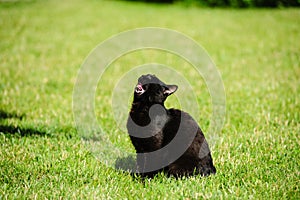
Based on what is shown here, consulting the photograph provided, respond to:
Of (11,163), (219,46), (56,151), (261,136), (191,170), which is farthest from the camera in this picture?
(219,46)

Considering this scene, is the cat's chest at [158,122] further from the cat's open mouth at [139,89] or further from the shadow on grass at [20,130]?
the shadow on grass at [20,130]

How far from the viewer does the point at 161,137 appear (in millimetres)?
3818

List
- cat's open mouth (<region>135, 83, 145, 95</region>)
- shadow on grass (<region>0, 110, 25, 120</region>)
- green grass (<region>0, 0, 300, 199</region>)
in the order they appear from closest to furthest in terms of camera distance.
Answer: green grass (<region>0, 0, 300, 199</region>) → cat's open mouth (<region>135, 83, 145, 95</region>) → shadow on grass (<region>0, 110, 25, 120</region>)

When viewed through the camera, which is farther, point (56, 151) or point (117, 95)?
point (117, 95)

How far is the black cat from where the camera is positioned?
3807 millimetres

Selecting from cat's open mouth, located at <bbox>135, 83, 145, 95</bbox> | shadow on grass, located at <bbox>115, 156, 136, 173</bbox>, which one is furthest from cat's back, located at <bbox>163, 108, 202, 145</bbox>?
shadow on grass, located at <bbox>115, 156, 136, 173</bbox>

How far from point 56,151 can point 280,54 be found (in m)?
8.77

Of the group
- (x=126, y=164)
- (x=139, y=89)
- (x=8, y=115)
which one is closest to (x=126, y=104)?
(x=8, y=115)

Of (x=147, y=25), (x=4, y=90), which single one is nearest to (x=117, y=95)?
(x=4, y=90)

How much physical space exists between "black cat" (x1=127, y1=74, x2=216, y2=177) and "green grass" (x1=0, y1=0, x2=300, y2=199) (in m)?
0.15

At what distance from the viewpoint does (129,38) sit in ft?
44.3

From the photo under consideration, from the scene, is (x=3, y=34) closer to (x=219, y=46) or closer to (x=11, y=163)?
(x=219, y=46)

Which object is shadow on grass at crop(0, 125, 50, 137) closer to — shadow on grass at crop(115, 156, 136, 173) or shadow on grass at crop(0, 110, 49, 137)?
shadow on grass at crop(0, 110, 49, 137)

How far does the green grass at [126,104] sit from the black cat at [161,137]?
152 millimetres
